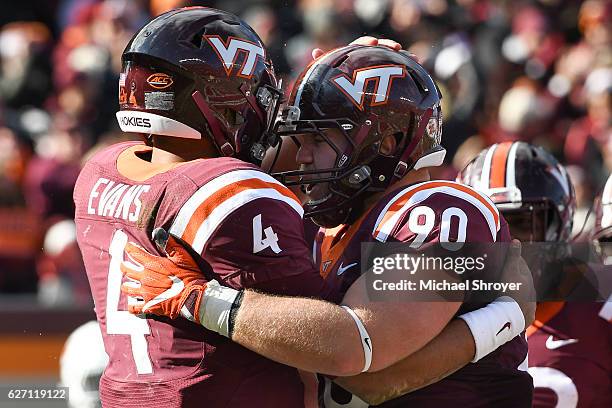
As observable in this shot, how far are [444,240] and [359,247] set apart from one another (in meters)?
0.30

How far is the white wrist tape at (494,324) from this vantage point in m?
3.22

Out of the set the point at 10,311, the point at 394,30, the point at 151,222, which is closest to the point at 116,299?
the point at 151,222

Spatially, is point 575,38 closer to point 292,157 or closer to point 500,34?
point 500,34

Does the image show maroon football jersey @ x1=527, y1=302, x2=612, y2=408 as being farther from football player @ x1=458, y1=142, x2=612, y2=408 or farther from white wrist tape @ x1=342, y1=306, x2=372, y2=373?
white wrist tape @ x1=342, y1=306, x2=372, y2=373

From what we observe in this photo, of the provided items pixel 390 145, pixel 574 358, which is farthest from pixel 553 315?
pixel 390 145

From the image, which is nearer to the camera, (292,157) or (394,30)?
(292,157)

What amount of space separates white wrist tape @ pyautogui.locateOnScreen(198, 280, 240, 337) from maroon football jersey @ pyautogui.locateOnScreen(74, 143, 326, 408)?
0.07 meters

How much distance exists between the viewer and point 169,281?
120 inches

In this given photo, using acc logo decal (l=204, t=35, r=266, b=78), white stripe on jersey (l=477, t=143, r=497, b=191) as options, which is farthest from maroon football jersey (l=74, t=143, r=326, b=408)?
white stripe on jersey (l=477, t=143, r=497, b=191)

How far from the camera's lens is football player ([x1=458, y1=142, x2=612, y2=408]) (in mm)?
4098

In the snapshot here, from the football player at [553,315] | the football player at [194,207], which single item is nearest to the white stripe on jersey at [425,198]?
the football player at [194,207]

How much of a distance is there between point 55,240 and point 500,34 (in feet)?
14.6

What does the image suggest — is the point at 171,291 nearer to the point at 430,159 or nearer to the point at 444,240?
the point at 444,240

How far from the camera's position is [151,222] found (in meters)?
3.12
